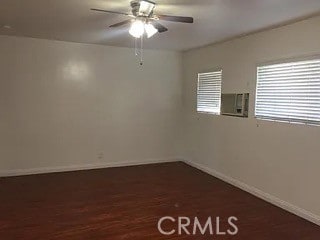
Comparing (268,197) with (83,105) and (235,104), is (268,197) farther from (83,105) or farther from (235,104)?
(83,105)

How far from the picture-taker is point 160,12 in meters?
3.07

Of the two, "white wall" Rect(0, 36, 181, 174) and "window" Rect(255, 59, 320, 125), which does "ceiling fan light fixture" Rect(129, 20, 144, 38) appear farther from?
"white wall" Rect(0, 36, 181, 174)

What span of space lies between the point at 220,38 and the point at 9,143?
12.7 ft

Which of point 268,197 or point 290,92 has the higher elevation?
point 290,92

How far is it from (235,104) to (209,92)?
2.69 feet

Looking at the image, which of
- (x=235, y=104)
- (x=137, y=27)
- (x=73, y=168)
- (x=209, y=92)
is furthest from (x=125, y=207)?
(x=209, y=92)

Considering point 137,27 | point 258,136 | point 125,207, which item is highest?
point 137,27

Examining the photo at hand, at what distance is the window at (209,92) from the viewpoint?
492 centimetres

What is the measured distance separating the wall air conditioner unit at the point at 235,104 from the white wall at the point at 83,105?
57.9 inches

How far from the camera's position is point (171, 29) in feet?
12.7

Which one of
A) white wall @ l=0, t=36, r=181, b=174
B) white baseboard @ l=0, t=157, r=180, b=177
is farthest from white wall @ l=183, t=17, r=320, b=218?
white baseboard @ l=0, t=157, r=180, b=177

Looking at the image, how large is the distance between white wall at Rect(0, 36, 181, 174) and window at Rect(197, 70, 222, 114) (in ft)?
2.24

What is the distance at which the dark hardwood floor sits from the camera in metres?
2.90

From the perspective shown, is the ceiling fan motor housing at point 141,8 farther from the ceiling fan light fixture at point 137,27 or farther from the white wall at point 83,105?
the white wall at point 83,105
